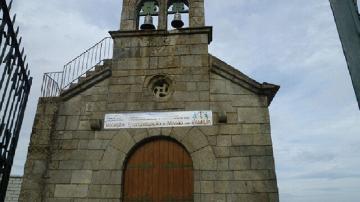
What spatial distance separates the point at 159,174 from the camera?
297 inches

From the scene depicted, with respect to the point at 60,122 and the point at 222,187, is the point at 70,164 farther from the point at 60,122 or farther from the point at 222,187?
the point at 222,187

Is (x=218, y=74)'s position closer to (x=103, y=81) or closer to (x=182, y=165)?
(x=182, y=165)

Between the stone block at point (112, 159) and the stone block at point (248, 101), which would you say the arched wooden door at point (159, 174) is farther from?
the stone block at point (248, 101)

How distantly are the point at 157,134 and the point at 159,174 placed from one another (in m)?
0.95

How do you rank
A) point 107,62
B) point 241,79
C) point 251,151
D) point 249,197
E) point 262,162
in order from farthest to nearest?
point 107,62
point 241,79
point 251,151
point 262,162
point 249,197

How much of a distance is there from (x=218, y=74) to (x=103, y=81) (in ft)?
10.1

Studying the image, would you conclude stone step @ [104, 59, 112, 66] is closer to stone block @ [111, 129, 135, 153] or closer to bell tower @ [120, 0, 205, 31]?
bell tower @ [120, 0, 205, 31]

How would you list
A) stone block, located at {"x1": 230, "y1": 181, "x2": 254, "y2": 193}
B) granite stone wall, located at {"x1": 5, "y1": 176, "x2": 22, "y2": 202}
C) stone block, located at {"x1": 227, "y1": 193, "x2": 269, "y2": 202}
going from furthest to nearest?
1. granite stone wall, located at {"x1": 5, "y1": 176, "x2": 22, "y2": 202}
2. stone block, located at {"x1": 230, "y1": 181, "x2": 254, "y2": 193}
3. stone block, located at {"x1": 227, "y1": 193, "x2": 269, "y2": 202}

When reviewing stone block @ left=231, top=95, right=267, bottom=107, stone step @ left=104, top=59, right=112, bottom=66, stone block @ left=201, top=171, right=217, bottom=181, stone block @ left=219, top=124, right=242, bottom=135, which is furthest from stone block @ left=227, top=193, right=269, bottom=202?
stone step @ left=104, top=59, right=112, bottom=66

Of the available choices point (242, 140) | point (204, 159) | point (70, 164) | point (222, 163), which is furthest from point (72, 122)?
point (242, 140)

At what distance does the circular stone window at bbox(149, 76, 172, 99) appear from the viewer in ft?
27.2

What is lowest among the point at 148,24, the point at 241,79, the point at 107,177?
the point at 107,177

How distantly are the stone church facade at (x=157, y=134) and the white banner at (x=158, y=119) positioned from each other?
11 centimetres

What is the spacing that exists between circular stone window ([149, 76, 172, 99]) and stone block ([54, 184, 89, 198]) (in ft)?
9.40
